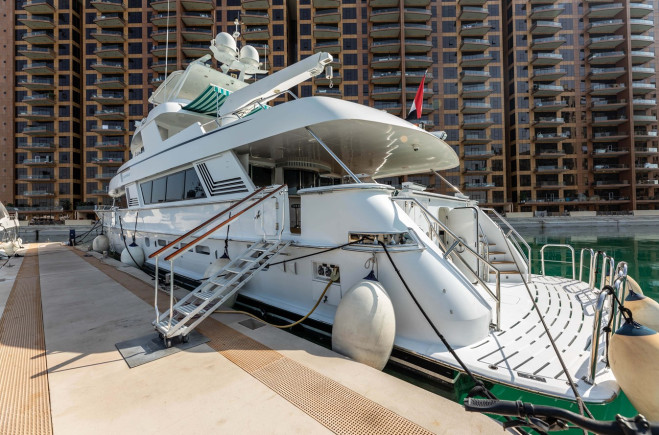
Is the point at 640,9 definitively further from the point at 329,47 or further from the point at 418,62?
the point at 329,47

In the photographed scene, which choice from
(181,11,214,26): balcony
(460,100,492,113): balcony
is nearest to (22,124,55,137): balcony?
(181,11,214,26): balcony

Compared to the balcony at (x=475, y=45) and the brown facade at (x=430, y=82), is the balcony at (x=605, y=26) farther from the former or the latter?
the balcony at (x=475, y=45)

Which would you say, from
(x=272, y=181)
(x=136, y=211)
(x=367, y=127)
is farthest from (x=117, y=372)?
(x=136, y=211)

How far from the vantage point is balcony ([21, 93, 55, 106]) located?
41188 mm

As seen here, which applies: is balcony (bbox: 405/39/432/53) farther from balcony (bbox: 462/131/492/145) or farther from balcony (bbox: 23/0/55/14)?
balcony (bbox: 23/0/55/14)

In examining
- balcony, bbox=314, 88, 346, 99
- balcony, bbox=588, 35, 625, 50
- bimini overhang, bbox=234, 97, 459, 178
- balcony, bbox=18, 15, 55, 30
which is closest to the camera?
bimini overhang, bbox=234, 97, 459, 178

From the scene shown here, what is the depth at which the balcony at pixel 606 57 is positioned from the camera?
4108 centimetres

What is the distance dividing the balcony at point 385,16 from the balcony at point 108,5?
36.9 metres

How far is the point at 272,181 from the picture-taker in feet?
24.2

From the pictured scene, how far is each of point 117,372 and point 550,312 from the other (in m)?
5.78

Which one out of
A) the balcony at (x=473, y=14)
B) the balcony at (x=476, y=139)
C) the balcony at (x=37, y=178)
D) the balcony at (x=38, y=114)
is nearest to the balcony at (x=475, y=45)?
the balcony at (x=473, y=14)

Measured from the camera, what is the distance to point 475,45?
40.1 meters

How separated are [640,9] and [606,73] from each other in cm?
1114

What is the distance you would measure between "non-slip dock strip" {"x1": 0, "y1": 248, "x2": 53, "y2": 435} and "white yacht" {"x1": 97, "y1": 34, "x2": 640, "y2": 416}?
1.14m
